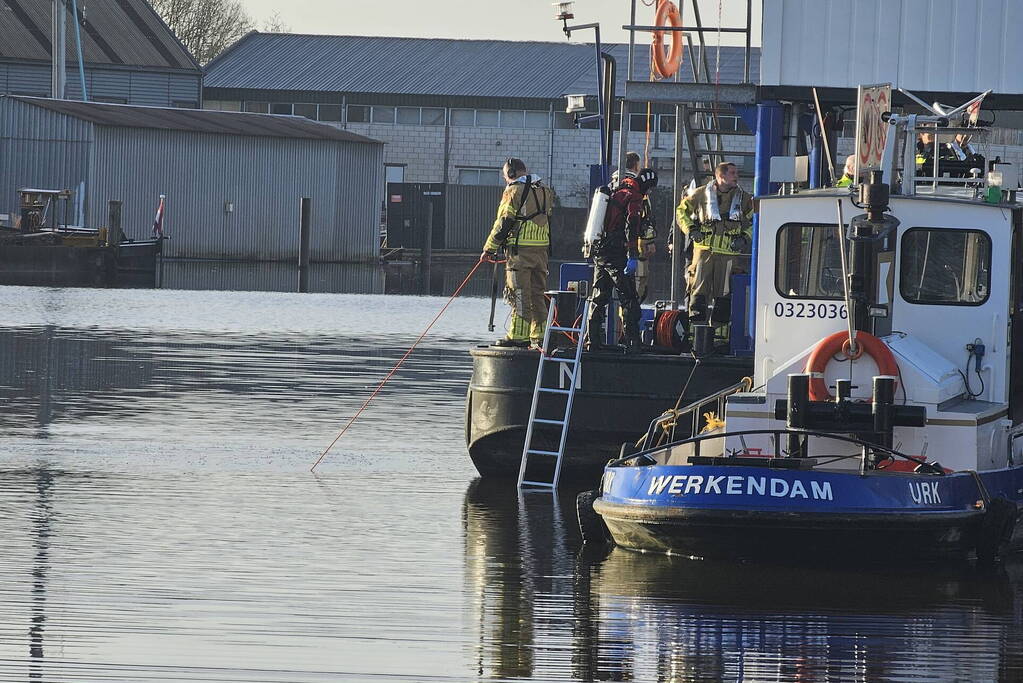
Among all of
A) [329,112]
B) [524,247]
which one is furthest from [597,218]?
[329,112]

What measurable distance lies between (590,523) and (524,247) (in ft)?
12.7

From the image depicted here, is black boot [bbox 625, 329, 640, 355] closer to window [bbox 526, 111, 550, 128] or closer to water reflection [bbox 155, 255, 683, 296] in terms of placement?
water reflection [bbox 155, 255, 683, 296]

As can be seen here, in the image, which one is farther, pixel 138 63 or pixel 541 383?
pixel 138 63

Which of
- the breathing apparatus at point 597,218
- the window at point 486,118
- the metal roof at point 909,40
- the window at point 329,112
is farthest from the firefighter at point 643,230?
the window at point 329,112

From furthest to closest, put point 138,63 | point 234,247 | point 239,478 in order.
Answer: point 138,63
point 234,247
point 239,478

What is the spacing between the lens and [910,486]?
10469mm

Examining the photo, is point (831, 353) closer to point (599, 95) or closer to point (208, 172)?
point (599, 95)

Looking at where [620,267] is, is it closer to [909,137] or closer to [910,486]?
[909,137]

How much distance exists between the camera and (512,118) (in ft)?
229

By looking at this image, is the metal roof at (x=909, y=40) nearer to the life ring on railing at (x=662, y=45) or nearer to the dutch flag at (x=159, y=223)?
the life ring on railing at (x=662, y=45)

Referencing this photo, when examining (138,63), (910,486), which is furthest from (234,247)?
(910,486)

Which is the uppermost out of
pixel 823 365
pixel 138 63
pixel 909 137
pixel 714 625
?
pixel 138 63

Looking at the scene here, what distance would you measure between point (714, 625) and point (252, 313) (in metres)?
24.7

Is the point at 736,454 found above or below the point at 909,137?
below
